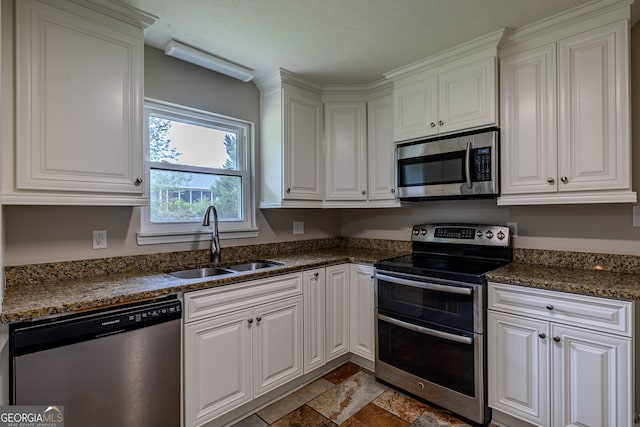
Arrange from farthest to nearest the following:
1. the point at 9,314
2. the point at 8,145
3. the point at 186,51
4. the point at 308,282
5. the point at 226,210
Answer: the point at 226,210
the point at 308,282
the point at 186,51
the point at 8,145
the point at 9,314

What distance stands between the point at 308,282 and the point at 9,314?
62.3 inches

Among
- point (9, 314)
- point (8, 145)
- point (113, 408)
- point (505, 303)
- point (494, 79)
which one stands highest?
point (494, 79)

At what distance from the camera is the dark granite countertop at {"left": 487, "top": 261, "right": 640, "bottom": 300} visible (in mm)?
1553

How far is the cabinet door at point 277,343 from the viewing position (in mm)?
2078

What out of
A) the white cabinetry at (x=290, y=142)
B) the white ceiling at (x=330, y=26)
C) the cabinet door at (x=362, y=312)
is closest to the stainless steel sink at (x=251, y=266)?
the white cabinetry at (x=290, y=142)

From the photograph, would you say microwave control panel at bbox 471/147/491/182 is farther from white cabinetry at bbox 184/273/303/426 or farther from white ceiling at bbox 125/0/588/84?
white cabinetry at bbox 184/273/303/426

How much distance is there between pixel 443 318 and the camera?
204 centimetres

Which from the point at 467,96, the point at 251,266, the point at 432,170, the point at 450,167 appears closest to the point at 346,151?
the point at 432,170

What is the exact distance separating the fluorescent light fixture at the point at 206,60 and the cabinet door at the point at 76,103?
0.96 ft

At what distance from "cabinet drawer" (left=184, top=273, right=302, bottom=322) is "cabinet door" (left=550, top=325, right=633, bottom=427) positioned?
5.06 ft

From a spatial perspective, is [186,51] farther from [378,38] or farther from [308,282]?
[308,282]

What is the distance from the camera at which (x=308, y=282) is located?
2377 millimetres

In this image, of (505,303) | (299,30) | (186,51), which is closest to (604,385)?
(505,303)

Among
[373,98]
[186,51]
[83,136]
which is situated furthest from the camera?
[373,98]
